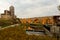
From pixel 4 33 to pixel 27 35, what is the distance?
204 centimetres

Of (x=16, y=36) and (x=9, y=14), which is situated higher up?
Answer: (x=9, y=14)

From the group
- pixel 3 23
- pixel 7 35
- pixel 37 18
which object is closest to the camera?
pixel 7 35

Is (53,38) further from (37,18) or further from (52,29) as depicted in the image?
(37,18)

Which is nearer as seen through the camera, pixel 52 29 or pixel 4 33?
pixel 4 33

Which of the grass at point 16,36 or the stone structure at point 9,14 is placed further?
the stone structure at point 9,14

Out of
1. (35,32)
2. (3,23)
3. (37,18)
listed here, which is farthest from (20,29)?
(37,18)

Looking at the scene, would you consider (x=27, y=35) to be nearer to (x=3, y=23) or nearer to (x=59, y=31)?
(x=59, y=31)

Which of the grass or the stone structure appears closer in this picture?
the grass

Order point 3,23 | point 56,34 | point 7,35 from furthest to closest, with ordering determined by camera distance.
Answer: point 3,23 → point 56,34 → point 7,35

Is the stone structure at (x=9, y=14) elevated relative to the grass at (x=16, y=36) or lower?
elevated

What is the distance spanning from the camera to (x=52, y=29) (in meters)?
16.1

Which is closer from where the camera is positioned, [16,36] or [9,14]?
[16,36]

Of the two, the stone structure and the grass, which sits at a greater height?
the stone structure

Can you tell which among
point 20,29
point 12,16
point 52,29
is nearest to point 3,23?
point 20,29
